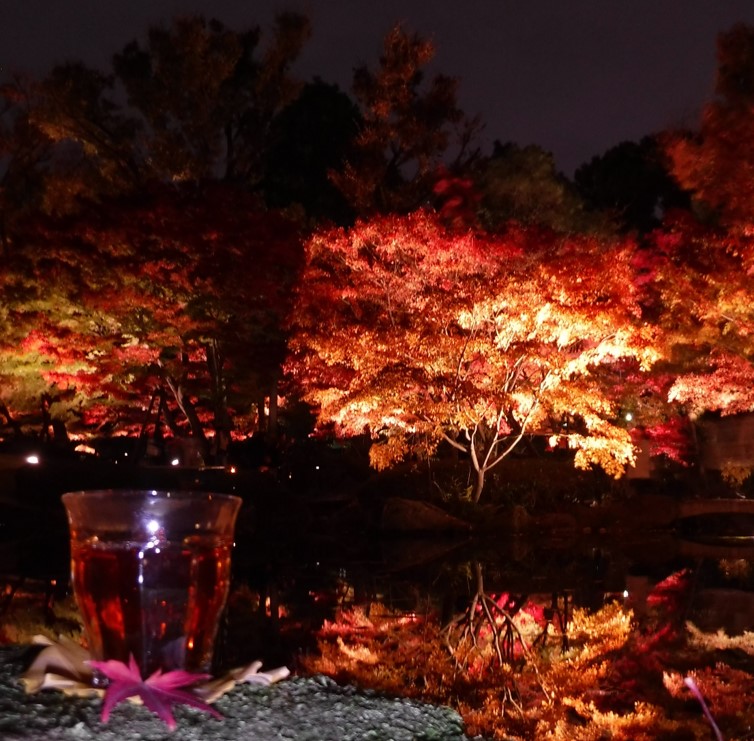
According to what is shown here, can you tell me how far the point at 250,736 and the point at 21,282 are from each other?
50.2 feet

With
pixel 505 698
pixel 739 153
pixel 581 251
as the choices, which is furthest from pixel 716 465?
pixel 505 698

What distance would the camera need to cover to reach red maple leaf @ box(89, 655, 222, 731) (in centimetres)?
360

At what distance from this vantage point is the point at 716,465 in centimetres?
2152

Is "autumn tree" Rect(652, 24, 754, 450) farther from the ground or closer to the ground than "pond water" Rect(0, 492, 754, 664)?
farther from the ground

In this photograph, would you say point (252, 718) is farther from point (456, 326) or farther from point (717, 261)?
point (717, 261)

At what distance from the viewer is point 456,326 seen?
48.9ft

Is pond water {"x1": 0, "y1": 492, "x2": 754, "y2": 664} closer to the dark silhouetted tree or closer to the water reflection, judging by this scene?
the water reflection

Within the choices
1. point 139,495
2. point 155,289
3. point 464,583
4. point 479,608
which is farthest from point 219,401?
point 139,495

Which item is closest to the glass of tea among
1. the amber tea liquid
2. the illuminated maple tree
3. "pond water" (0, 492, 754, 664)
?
the amber tea liquid

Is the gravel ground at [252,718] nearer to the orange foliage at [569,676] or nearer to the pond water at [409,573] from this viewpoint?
the orange foliage at [569,676]

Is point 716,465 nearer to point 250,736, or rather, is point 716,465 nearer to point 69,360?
point 69,360

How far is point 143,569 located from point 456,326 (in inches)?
448

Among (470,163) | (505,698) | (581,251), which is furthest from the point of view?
(470,163)

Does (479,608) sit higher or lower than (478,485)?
lower
